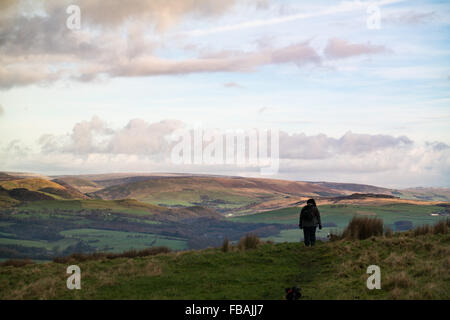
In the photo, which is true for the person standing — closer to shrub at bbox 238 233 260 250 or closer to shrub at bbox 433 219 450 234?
shrub at bbox 238 233 260 250

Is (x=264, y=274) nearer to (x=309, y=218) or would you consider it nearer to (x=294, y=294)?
(x=294, y=294)

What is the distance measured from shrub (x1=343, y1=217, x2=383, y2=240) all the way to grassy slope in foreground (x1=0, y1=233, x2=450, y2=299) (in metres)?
2.89

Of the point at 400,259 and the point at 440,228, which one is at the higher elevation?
the point at 440,228

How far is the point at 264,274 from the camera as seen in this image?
25094 millimetres

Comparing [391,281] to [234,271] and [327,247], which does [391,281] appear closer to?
[234,271]

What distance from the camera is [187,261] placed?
28.9 m

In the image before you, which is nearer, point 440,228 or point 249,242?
point 249,242

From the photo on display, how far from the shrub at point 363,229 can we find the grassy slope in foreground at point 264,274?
2.89 meters

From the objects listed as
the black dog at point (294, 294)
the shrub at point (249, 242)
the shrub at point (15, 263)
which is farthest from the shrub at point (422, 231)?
the shrub at point (15, 263)

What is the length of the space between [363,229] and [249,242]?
7776mm

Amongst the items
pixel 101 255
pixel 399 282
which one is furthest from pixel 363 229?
pixel 101 255
